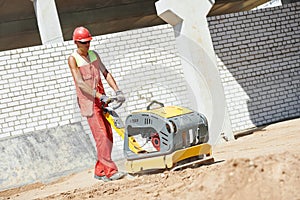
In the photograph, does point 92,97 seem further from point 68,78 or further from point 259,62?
point 259,62

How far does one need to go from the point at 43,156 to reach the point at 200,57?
3.20 m

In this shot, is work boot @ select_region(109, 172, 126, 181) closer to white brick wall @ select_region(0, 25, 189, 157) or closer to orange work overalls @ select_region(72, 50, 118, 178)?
orange work overalls @ select_region(72, 50, 118, 178)

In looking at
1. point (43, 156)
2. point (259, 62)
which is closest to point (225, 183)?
point (43, 156)

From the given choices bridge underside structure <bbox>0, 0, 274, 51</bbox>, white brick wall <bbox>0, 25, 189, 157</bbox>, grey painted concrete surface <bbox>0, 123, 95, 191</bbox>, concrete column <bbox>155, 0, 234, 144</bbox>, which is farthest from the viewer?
bridge underside structure <bbox>0, 0, 274, 51</bbox>

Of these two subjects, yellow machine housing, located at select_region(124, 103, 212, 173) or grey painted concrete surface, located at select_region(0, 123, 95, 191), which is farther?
grey painted concrete surface, located at select_region(0, 123, 95, 191)

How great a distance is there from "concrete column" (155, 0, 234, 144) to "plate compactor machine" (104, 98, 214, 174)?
326cm

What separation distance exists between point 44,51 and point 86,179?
10.1ft

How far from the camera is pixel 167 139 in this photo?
17.1 ft

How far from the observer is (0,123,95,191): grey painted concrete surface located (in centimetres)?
773

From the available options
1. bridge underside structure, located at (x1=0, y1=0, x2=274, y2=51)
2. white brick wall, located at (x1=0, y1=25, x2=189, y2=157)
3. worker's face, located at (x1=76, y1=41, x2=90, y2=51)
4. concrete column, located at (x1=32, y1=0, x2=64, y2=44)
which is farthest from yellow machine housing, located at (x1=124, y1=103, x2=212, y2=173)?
bridge underside structure, located at (x1=0, y1=0, x2=274, y2=51)

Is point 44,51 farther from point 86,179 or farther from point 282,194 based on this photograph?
point 282,194

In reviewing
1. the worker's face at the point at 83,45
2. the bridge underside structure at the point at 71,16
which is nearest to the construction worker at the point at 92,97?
the worker's face at the point at 83,45

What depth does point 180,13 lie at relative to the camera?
340 inches

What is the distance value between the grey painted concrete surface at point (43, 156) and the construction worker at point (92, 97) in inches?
77.3
